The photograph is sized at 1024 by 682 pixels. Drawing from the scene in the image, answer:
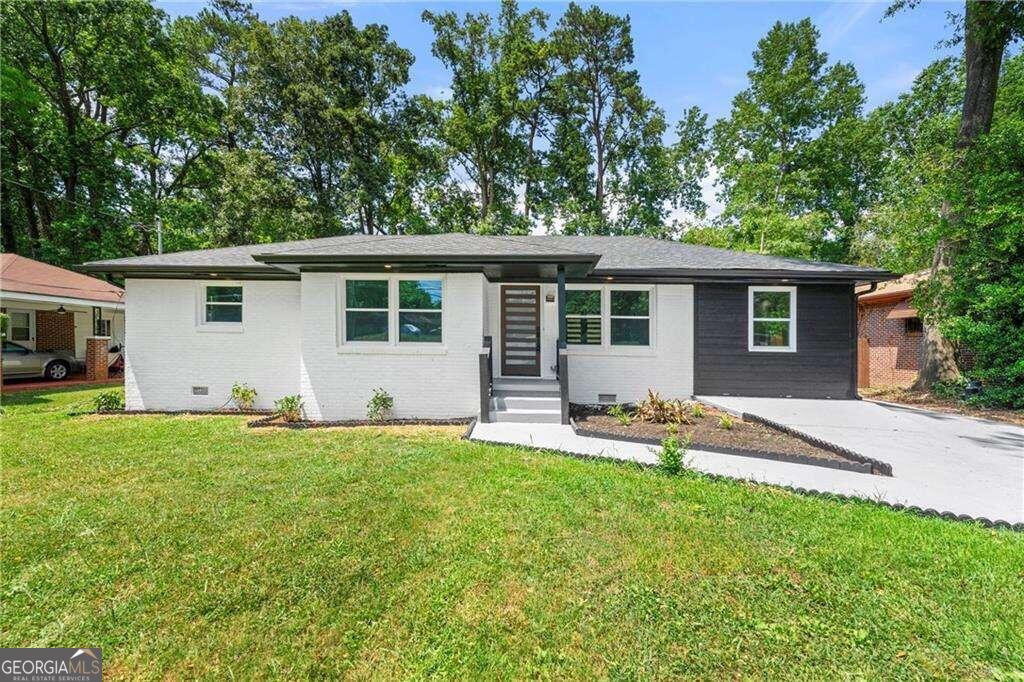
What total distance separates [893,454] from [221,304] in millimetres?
11222

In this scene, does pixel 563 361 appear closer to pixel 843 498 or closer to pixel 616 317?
pixel 616 317

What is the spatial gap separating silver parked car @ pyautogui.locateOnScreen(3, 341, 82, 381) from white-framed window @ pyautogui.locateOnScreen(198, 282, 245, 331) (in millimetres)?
8679

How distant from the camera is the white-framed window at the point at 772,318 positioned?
842 centimetres

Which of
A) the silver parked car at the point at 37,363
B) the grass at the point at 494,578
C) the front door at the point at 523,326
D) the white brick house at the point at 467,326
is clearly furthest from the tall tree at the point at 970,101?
the silver parked car at the point at 37,363

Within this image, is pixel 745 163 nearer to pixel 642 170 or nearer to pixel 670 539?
pixel 642 170

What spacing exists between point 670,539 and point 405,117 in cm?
2185

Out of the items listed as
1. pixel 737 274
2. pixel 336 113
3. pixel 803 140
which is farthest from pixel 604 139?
pixel 737 274

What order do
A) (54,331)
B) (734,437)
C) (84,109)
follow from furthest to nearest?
(84,109) < (54,331) < (734,437)

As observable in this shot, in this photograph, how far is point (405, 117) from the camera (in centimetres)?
1981

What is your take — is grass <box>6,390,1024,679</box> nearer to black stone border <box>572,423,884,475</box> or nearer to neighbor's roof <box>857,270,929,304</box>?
black stone border <box>572,423,884,475</box>

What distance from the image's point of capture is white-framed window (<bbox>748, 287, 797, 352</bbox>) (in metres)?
8.42

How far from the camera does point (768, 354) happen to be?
8422mm

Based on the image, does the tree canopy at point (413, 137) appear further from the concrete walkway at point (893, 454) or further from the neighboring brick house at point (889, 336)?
the concrete walkway at point (893, 454)

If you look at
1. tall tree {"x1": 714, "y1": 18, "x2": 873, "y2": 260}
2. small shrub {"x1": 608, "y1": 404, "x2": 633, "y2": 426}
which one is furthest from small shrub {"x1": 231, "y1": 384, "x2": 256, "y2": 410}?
tall tree {"x1": 714, "y1": 18, "x2": 873, "y2": 260}
